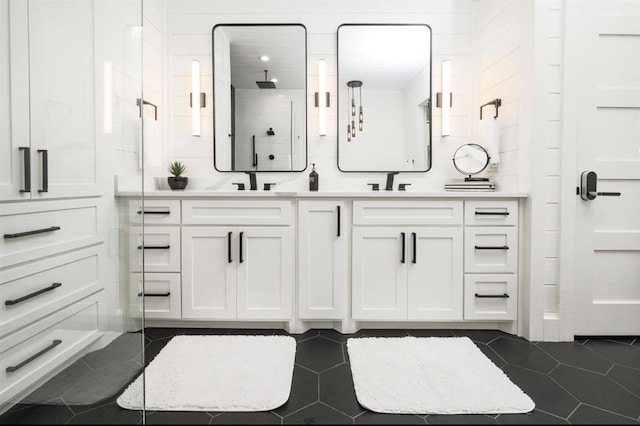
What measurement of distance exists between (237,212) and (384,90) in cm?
146

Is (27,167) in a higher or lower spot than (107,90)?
lower

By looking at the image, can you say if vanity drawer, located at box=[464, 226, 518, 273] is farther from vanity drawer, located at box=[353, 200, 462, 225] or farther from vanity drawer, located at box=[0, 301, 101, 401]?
vanity drawer, located at box=[0, 301, 101, 401]

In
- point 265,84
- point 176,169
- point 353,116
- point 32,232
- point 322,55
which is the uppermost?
point 322,55

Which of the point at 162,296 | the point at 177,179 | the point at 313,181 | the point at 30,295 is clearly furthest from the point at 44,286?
the point at 313,181

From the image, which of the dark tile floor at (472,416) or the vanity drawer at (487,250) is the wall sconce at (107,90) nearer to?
the dark tile floor at (472,416)

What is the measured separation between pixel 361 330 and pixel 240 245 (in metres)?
0.95

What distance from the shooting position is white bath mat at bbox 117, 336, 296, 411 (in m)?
1.56

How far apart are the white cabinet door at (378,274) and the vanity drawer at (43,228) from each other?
1442mm

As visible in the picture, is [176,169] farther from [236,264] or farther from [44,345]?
[44,345]

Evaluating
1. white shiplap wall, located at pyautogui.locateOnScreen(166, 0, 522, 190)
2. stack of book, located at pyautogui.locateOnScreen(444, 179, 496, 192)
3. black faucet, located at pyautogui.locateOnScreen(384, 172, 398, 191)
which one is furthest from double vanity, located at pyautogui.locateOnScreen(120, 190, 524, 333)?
white shiplap wall, located at pyautogui.locateOnScreen(166, 0, 522, 190)

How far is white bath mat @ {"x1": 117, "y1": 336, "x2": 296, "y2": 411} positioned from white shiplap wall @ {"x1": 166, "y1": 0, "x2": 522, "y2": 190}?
1.27 m

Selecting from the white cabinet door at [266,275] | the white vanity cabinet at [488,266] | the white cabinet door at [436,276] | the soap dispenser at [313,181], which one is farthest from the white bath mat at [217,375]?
the white vanity cabinet at [488,266]

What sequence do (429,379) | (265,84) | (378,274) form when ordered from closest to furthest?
(429,379)
(378,274)
(265,84)

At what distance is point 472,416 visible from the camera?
1501mm
